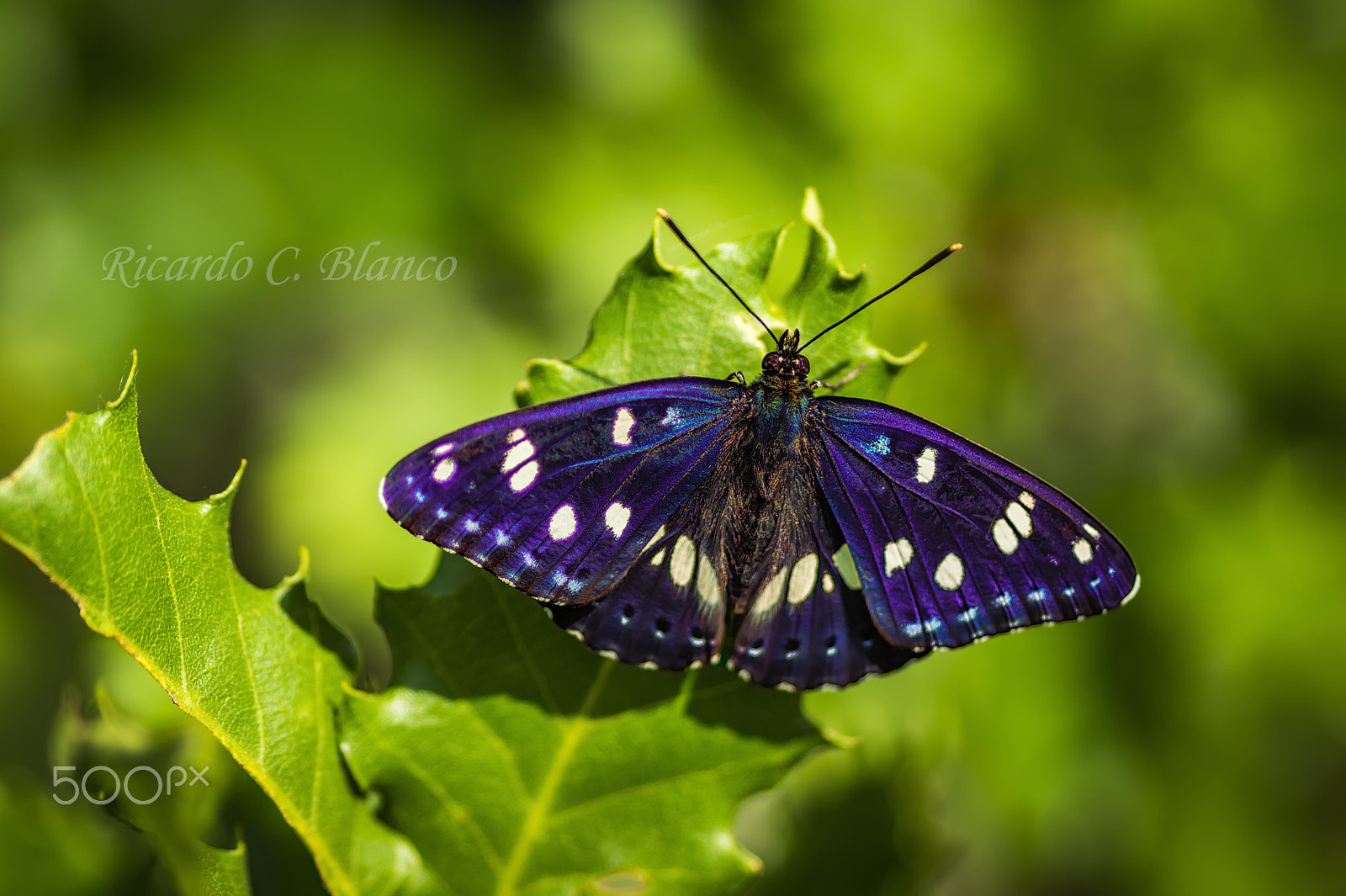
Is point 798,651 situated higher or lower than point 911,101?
lower

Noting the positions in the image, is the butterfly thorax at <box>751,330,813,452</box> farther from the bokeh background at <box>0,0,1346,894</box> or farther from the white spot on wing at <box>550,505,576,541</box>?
the bokeh background at <box>0,0,1346,894</box>

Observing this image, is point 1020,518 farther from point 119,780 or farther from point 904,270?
point 904,270

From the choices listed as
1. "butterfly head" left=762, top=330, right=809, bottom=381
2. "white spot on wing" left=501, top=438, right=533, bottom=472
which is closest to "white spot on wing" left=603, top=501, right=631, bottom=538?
"white spot on wing" left=501, top=438, right=533, bottom=472

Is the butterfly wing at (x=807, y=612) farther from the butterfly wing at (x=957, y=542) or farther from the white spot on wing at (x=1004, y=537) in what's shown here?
the white spot on wing at (x=1004, y=537)

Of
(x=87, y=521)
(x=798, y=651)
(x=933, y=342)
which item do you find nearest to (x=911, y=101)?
(x=933, y=342)

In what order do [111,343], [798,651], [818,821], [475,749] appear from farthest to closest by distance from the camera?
[111,343], [818,821], [798,651], [475,749]

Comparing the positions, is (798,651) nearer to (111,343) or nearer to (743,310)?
(743,310)

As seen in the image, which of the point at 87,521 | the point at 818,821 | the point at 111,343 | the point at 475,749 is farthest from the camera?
the point at 111,343
